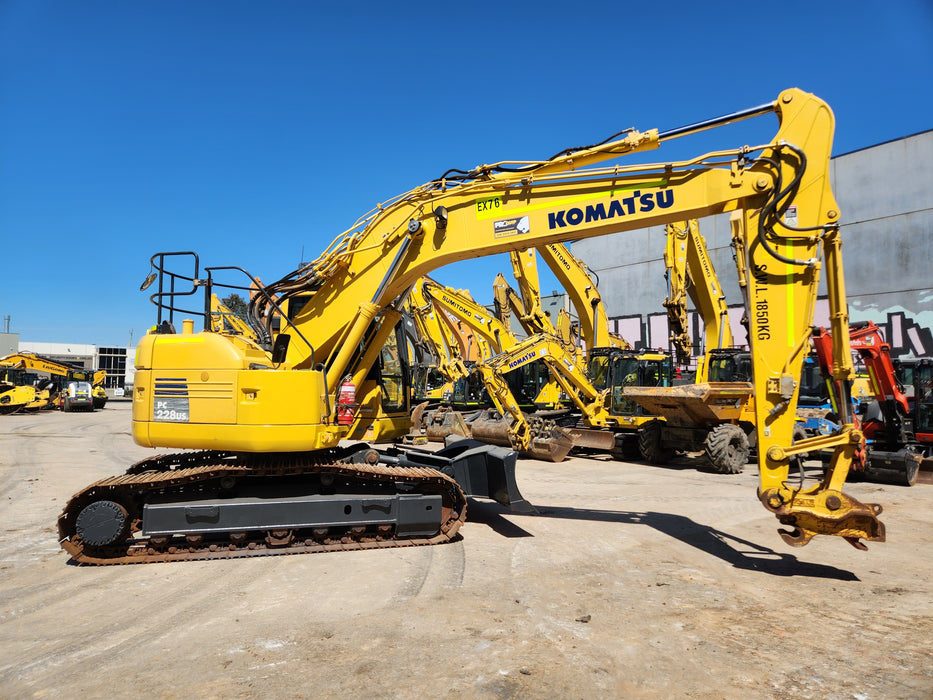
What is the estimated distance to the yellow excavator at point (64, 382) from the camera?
3145cm

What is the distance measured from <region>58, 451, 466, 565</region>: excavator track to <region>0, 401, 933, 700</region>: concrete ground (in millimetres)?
189

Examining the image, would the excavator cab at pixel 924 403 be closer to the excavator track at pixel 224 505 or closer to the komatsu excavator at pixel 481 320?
the komatsu excavator at pixel 481 320

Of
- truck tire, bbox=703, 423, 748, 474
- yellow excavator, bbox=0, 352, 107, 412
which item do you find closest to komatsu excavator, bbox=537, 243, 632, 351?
truck tire, bbox=703, 423, 748, 474

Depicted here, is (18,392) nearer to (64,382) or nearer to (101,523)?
(64,382)

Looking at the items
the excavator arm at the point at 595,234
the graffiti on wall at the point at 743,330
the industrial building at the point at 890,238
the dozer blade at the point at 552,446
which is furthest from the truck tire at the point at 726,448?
the industrial building at the point at 890,238

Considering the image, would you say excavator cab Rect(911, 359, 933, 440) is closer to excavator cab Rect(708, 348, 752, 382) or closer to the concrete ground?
excavator cab Rect(708, 348, 752, 382)

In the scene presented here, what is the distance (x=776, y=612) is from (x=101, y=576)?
5.86m

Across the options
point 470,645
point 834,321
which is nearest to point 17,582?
point 470,645

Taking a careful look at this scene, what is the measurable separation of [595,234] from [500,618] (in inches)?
152

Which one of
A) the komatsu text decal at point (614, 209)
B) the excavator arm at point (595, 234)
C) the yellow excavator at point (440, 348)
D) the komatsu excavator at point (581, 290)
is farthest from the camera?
the yellow excavator at point (440, 348)

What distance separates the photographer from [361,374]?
284 inches

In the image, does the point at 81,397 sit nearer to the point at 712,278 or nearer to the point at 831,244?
the point at 712,278

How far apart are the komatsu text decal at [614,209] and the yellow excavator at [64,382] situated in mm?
34615

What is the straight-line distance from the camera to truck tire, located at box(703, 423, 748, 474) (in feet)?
39.5
